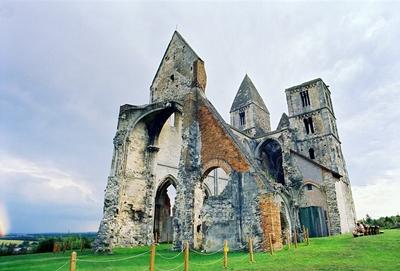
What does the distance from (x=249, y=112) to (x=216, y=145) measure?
30.8 meters

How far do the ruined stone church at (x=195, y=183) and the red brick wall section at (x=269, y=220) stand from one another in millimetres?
37

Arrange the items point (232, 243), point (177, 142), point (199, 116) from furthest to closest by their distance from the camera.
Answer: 1. point (177, 142)
2. point (199, 116)
3. point (232, 243)

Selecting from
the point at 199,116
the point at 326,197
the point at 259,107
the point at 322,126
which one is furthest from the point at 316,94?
the point at 199,116

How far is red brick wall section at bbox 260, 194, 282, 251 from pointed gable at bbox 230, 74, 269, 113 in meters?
33.1

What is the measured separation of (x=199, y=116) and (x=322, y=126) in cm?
2387

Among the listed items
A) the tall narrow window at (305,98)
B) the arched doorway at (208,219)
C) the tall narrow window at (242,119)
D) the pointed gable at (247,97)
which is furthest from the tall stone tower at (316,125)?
the arched doorway at (208,219)

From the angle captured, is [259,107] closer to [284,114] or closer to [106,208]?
[284,114]

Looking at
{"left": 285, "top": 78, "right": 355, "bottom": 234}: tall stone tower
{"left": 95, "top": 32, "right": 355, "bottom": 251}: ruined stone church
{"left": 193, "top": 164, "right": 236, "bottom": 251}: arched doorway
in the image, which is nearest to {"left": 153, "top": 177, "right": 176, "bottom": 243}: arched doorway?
{"left": 95, "top": 32, "right": 355, "bottom": 251}: ruined stone church

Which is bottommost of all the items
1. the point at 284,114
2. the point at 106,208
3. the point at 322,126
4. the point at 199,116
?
the point at 106,208

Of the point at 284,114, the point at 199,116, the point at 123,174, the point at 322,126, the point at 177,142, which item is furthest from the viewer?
the point at 284,114

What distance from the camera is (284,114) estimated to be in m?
40.0

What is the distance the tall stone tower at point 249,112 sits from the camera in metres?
41.8

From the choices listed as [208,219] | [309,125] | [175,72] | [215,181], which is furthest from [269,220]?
[309,125]

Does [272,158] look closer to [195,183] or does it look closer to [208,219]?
[195,183]
